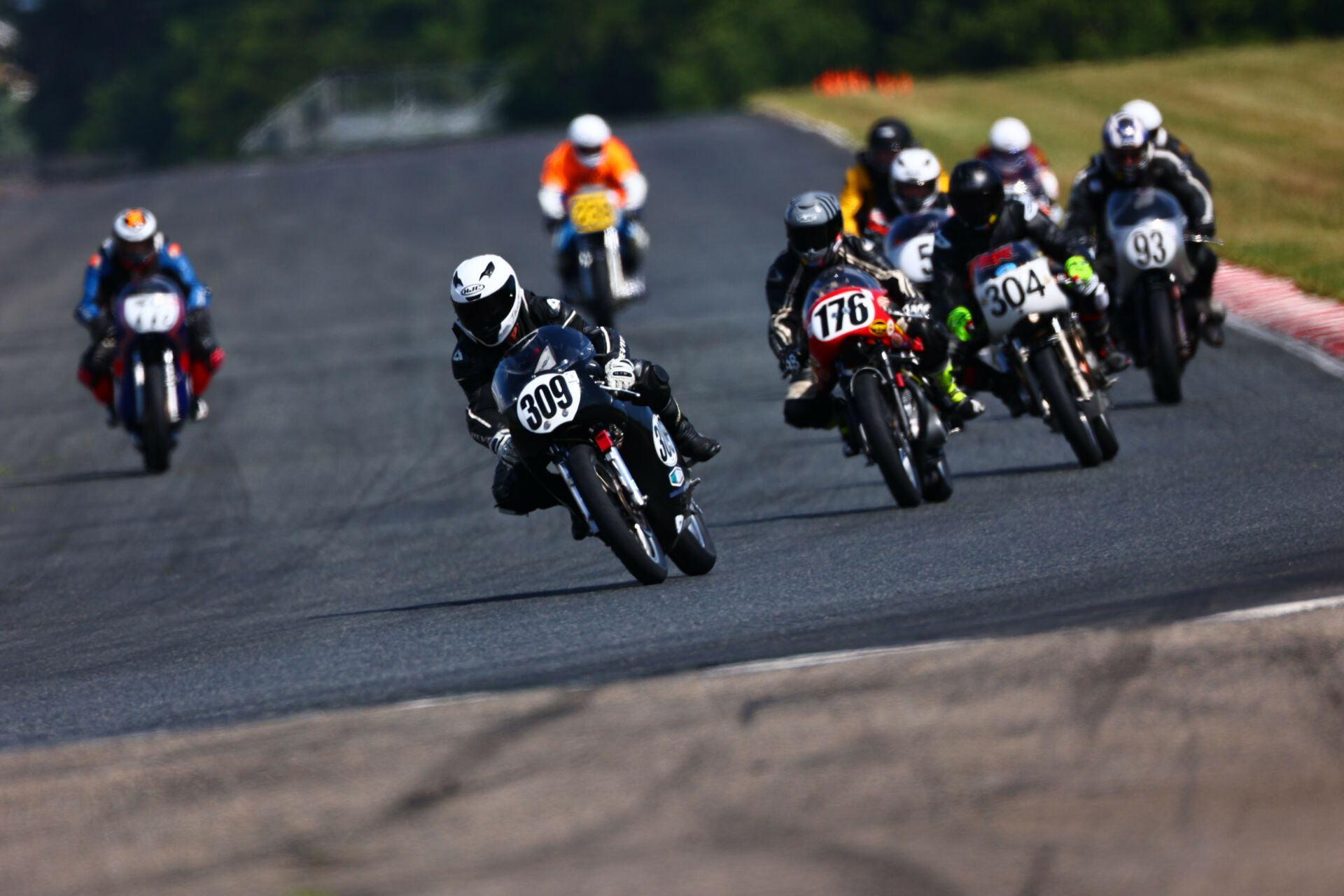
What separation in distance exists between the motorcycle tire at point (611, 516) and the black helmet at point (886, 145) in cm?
631

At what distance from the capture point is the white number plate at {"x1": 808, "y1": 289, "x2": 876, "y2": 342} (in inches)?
361

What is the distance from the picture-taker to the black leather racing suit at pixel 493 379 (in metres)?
7.72

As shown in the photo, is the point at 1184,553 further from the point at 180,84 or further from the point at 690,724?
the point at 180,84

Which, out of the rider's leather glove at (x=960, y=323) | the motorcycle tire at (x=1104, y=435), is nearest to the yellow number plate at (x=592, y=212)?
the rider's leather glove at (x=960, y=323)

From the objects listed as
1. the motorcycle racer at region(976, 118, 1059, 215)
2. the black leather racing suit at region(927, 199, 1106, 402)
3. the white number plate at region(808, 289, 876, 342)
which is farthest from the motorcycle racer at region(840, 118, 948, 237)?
the white number plate at region(808, 289, 876, 342)

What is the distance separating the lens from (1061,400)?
32.1 ft

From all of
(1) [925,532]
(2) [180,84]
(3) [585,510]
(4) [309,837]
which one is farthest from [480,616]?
(2) [180,84]

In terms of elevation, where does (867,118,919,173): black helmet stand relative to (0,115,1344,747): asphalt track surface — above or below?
above

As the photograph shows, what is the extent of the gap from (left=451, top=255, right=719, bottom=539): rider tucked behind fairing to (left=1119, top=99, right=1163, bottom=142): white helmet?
5.46 metres

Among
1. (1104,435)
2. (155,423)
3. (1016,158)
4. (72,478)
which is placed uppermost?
(1016,158)

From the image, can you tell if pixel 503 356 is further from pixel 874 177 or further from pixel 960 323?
pixel 874 177

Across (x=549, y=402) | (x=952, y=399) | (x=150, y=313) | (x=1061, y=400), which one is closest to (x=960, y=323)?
(x=952, y=399)

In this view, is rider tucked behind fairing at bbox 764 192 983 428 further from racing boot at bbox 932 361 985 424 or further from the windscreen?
the windscreen

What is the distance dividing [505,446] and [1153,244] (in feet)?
18.3
